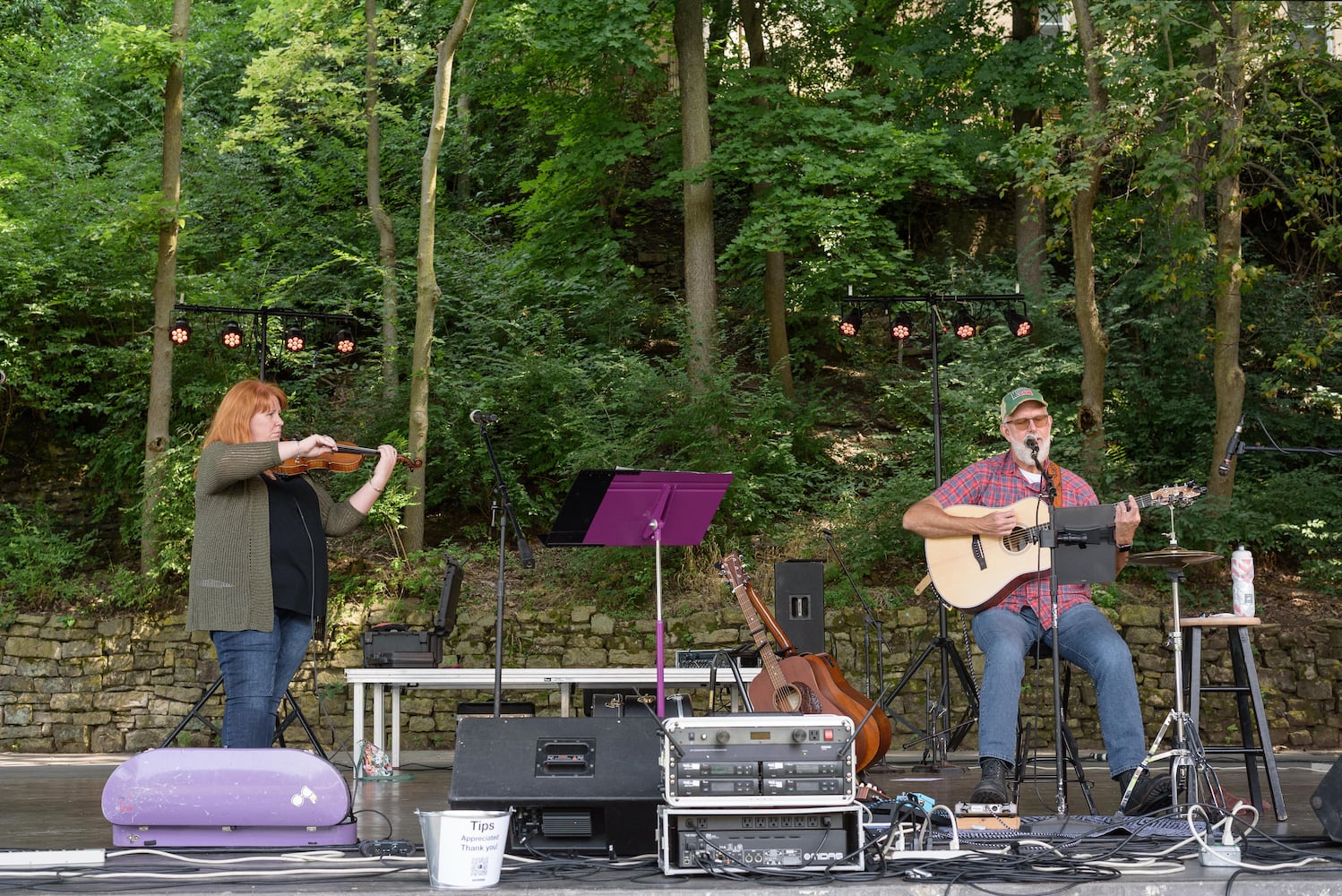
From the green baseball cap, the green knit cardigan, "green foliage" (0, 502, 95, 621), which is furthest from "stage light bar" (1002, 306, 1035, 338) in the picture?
"green foliage" (0, 502, 95, 621)

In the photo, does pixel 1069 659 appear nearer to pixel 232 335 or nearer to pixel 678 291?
pixel 232 335

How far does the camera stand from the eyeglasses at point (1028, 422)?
4.47 m

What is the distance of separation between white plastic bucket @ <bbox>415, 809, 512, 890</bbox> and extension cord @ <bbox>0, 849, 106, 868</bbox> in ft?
2.96

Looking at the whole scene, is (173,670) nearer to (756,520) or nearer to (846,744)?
(756,520)

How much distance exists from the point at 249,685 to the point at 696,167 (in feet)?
22.0

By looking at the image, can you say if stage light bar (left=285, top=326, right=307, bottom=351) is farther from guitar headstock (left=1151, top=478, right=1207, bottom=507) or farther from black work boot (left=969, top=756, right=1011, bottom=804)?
guitar headstock (left=1151, top=478, right=1207, bottom=507)

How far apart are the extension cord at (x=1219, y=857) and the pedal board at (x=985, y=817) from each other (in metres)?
0.57

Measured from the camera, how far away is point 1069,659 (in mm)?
4246

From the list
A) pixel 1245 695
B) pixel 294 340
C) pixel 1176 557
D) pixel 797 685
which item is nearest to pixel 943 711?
pixel 797 685

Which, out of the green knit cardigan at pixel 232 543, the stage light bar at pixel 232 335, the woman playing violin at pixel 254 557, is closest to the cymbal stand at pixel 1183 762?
the woman playing violin at pixel 254 557

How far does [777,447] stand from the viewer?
30.7 ft

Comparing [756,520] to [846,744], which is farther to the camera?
[756,520]

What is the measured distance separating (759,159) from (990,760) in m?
6.62

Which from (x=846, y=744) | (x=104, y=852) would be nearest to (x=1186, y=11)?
(x=846, y=744)
